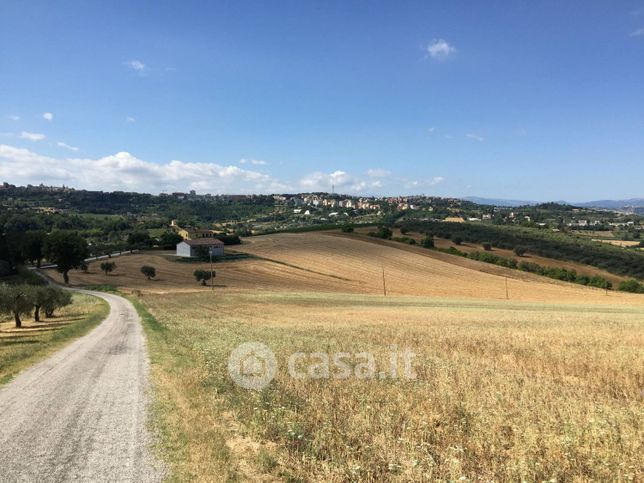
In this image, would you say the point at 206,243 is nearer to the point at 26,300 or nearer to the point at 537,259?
the point at 26,300

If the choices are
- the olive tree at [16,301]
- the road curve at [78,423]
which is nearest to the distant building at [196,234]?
the olive tree at [16,301]

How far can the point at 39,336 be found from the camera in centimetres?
3008

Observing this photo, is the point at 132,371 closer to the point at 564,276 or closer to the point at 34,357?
the point at 34,357

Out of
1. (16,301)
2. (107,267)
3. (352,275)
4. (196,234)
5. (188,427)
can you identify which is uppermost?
(188,427)

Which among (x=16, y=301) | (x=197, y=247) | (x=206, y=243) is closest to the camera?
(x=16, y=301)

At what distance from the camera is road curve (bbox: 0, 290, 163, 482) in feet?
26.5

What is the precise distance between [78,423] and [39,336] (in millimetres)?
23918

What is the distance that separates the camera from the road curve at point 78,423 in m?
8.09

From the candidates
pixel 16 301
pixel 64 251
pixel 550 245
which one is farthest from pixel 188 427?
pixel 550 245

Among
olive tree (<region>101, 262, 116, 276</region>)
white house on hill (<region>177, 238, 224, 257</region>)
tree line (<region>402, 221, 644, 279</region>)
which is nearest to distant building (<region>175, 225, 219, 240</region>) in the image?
white house on hill (<region>177, 238, 224, 257</region>)

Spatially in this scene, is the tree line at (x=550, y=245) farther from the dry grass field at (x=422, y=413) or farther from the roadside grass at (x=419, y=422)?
the roadside grass at (x=419, y=422)

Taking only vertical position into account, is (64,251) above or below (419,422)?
below

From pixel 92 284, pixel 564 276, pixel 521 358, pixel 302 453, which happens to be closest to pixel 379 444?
pixel 302 453

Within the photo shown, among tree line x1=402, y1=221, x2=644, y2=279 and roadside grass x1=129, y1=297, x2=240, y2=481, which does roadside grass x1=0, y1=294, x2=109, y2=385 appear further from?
tree line x1=402, y1=221, x2=644, y2=279
